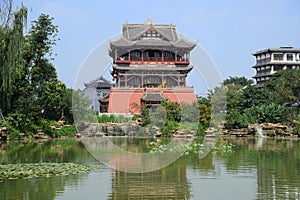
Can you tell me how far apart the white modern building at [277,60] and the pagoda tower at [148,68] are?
1254cm

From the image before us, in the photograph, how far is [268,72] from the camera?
42.3 m

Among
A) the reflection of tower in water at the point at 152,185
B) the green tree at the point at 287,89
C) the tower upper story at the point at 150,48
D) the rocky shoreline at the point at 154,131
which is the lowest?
the reflection of tower in water at the point at 152,185

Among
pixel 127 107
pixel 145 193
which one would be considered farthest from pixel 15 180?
pixel 127 107

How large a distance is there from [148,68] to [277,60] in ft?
52.8

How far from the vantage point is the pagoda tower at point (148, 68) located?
97.0 feet

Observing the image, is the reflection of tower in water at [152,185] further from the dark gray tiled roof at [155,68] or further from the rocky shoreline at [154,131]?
the dark gray tiled roof at [155,68]

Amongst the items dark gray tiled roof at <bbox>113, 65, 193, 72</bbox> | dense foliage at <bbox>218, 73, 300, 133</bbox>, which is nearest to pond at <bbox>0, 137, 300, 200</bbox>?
dense foliage at <bbox>218, 73, 300, 133</bbox>

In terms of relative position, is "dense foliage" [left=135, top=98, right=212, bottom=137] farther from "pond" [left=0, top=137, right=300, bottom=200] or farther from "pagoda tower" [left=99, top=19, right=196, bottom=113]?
"pond" [left=0, top=137, right=300, bottom=200]

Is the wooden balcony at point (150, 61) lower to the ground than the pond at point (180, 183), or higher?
higher

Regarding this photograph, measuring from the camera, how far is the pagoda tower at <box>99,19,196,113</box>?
97.0 ft

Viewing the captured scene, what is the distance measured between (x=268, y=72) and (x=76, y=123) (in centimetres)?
2309

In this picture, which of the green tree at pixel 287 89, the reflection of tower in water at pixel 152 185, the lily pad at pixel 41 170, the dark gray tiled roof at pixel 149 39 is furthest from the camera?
the dark gray tiled roof at pixel 149 39

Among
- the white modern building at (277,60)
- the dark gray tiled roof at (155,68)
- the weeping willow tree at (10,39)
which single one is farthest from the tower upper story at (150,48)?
the weeping willow tree at (10,39)

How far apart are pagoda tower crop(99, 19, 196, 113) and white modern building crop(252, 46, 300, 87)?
41.1ft
